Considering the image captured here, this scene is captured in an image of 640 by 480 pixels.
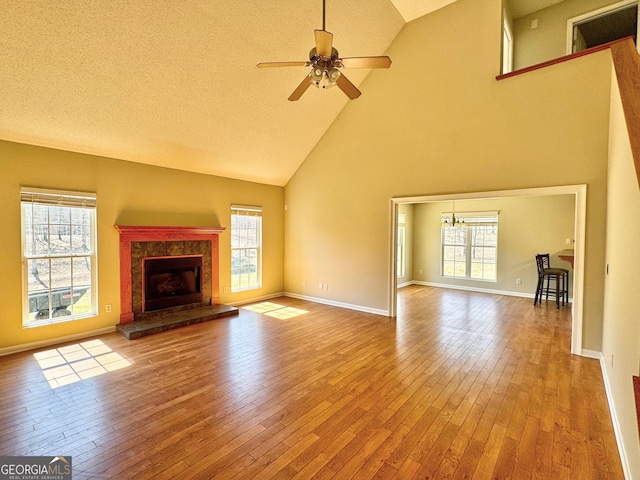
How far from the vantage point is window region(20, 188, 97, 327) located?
3865mm

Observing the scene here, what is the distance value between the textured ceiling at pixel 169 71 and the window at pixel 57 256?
79cm

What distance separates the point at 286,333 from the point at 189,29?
4.04 meters

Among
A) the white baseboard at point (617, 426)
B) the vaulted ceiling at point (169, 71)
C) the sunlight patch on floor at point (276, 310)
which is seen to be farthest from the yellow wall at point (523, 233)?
the sunlight patch on floor at point (276, 310)

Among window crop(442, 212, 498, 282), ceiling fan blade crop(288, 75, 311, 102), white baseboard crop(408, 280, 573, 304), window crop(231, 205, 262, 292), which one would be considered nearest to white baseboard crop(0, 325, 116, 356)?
window crop(231, 205, 262, 292)

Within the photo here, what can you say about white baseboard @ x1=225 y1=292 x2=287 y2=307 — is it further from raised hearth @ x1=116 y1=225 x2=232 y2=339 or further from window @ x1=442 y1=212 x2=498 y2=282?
window @ x1=442 y1=212 x2=498 y2=282

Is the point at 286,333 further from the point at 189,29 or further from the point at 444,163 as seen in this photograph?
the point at 189,29

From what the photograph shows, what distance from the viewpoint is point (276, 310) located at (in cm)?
584

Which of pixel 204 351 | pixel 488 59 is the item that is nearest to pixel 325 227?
pixel 204 351

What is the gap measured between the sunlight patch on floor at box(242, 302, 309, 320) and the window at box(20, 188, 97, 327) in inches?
104

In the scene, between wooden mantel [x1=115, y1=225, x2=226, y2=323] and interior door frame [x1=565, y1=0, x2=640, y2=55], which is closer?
interior door frame [x1=565, y1=0, x2=640, y2=55]

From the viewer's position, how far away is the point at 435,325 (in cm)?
491

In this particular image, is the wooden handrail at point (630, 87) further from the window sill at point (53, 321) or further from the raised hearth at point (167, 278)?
the window sill at point (53, 321)

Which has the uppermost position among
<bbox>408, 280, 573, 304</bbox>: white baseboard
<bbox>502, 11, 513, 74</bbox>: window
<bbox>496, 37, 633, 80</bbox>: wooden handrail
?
<bbox>502, 11, 513, 74</bbox>: window

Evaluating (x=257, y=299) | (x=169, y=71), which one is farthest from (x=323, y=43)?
(x=257, y=299)
